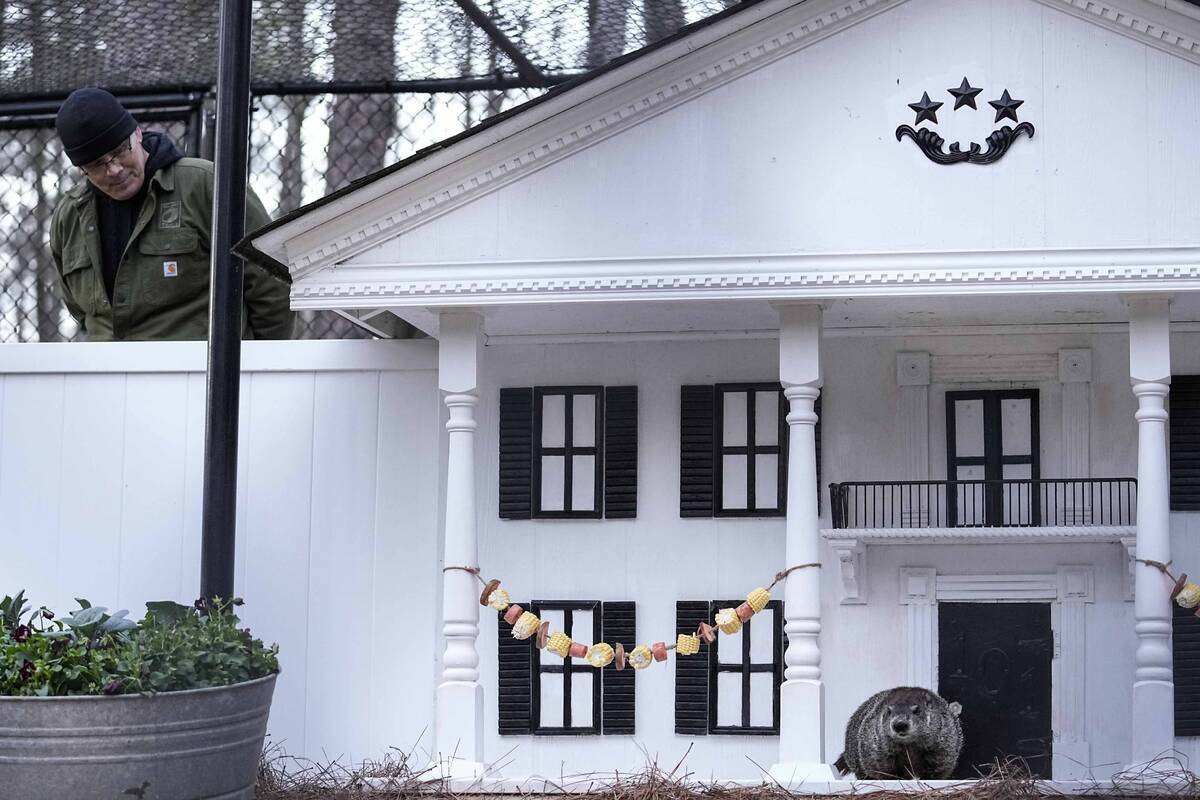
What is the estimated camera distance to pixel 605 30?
647 cm

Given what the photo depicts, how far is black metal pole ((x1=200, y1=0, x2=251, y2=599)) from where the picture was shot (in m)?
4.89

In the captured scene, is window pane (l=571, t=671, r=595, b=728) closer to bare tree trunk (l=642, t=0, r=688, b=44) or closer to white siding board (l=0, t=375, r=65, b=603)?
white siding board (l=0, t=375, r=65, b=603)

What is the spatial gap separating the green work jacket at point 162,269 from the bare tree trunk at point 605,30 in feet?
4.98

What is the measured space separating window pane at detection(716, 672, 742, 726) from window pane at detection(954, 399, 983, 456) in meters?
1.09

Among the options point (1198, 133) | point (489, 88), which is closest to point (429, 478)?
point (489, 88)

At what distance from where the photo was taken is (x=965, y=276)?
4.64 metres

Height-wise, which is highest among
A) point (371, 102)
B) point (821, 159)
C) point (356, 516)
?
point (371, 102)

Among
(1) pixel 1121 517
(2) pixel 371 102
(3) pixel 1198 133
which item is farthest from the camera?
(2) pixel 371 102

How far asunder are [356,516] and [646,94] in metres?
1.89

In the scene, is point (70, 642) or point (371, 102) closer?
point (70, 642)

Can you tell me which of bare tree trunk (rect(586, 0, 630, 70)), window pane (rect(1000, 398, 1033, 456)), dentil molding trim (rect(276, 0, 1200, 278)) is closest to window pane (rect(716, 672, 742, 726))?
window pane (rect(1000, 398, 1033, 456))

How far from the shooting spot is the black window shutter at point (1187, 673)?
5.17 meters

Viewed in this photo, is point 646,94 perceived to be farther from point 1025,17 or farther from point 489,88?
point 489,88

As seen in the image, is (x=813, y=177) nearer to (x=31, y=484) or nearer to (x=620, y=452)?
(x=620, y=452)
